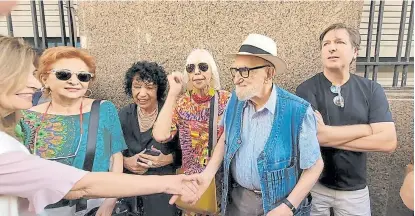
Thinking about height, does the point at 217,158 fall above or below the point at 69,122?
below

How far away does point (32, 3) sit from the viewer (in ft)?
14.1

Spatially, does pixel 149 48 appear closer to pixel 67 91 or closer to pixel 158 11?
pixel 158 11

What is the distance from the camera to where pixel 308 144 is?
253cm

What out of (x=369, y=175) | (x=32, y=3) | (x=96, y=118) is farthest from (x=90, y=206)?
(x=369, y=175)

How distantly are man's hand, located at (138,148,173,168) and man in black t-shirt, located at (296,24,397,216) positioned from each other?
1261 millimetres

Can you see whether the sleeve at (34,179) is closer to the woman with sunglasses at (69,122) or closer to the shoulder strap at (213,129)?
the woman with sunglasses at (69,122)

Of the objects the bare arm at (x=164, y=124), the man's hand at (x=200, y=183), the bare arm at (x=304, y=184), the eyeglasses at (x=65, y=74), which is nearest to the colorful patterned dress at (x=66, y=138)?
the eyeglasses at (x=65, y=74)

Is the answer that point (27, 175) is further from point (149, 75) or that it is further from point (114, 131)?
point (149, 75)

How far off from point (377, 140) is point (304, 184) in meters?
0.79

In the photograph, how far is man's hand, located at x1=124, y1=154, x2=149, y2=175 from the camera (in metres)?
3.19

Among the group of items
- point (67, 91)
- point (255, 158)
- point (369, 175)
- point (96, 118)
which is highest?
point (67, 91)

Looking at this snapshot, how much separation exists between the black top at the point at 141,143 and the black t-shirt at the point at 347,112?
118cm

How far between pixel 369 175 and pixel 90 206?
288 centimetres

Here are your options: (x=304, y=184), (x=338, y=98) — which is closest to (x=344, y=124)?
(x=338, y=98)
